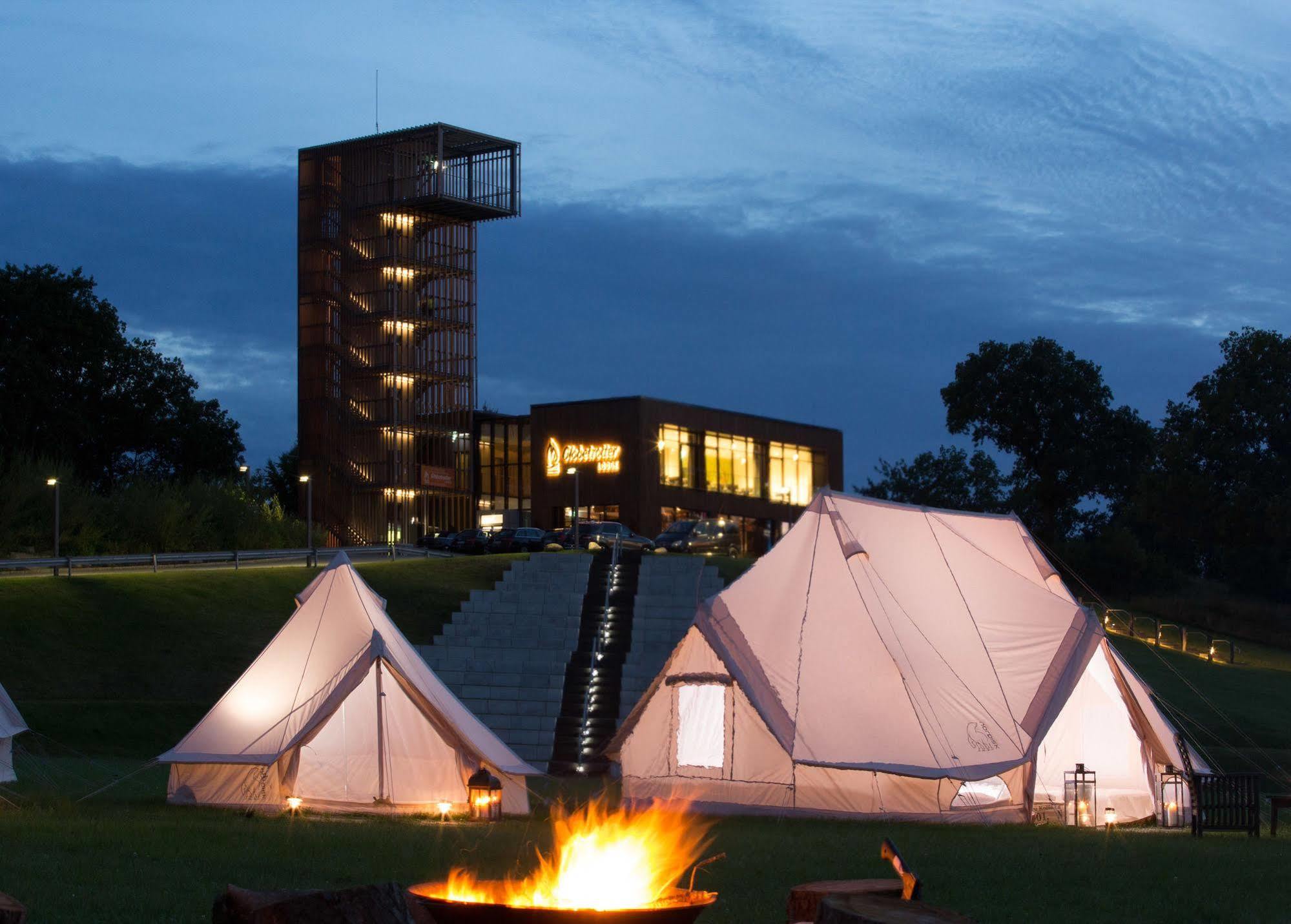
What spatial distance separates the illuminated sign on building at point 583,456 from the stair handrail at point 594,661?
24847 mm

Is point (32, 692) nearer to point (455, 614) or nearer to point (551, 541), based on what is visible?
point (455, 614)

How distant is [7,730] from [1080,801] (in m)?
12.4

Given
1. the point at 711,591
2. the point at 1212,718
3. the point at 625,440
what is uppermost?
the point at 625,440

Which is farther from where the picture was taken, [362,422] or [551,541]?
[362,422]

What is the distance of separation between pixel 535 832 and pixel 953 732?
4.83 metres

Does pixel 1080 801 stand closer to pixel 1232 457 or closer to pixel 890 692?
pixel 890 692

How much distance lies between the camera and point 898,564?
59.1ft

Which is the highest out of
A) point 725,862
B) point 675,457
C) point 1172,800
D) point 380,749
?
point 675,457

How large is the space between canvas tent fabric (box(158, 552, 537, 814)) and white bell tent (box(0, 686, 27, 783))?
2845 millimetres

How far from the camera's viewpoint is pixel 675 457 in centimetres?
6419

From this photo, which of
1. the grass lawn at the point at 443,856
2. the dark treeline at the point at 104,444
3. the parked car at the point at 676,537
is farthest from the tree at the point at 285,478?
the grass lawn at the point at 443,856

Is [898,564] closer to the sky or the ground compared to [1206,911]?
closer to the sky

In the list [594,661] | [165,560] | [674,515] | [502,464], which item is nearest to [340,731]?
[594,661]

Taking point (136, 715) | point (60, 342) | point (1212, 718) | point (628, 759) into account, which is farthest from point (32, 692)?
point (60, 342)
